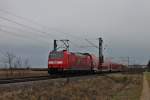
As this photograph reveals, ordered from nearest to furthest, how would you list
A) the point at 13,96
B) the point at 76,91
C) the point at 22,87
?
1. the point at 13,96
2. the point at 22,87
3. the point at 76,91

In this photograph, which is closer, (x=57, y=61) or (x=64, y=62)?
(x=64, y=62)

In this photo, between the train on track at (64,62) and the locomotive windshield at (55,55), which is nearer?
the train on track at (64,62)

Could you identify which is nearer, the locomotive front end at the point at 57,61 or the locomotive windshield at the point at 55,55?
the locomotive front end at the point at 57,61

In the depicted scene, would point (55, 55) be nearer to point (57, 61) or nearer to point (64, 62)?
point (57, 61)

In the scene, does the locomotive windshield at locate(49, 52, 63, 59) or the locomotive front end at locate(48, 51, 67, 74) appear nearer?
the locomotive front end at locate(48, 51, 67, 74)

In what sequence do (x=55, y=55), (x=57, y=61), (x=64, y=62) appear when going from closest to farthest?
(x=64, y=62) → (x=57, y=61) → (x=55, y=55)

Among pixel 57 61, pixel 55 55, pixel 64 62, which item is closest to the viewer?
pixel 64 62

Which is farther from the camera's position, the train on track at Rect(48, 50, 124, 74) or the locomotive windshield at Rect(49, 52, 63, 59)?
the locomotive windshield at Rect(49, 52, 63, 59)

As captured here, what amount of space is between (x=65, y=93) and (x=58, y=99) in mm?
2692

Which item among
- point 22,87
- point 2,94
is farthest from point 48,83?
point 2,94

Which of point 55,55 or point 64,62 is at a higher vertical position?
point 55,55

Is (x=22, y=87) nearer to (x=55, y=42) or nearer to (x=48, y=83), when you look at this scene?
(x=48, y=83)

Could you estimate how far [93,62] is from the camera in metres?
57.2

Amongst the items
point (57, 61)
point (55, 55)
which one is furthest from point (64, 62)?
point (55, 55)
